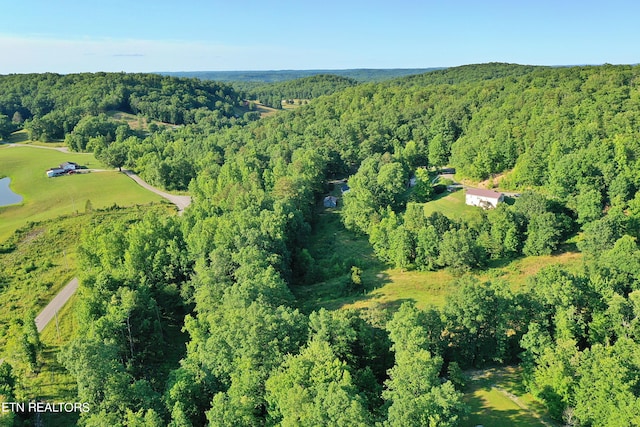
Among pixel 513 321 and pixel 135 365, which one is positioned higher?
pixel 513 321

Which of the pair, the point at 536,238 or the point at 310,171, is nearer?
the point at 536,238

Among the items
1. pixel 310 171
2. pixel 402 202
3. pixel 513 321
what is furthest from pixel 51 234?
pixel 513 321

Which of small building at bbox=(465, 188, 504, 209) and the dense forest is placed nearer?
the dense forest

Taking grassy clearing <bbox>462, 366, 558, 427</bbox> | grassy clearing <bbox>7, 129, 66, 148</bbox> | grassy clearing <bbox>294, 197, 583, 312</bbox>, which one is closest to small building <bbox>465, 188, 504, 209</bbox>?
grassy clearing <bbox>294, 197, 583, 312</bbox>

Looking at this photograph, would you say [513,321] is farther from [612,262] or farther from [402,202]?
[402,202]

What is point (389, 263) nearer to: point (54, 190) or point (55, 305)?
point (55, 305)

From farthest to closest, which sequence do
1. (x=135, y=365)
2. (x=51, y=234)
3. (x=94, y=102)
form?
(x=94, y=102) < (x=51, y=234) < (x=135, y=365)

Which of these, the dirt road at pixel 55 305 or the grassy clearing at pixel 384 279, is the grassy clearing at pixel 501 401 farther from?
the dirt road at pixel 55 305

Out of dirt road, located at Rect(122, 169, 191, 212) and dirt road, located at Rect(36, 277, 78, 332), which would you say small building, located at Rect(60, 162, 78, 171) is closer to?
dirt road, located at Rect(122, 169, 191, 212)
